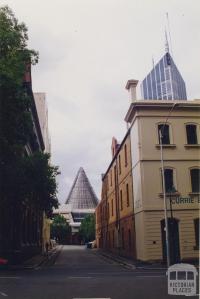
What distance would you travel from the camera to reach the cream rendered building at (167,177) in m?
29.1

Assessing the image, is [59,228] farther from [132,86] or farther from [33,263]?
[132,86]

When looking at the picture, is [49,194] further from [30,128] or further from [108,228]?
[108,228]

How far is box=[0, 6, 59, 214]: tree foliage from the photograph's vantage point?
21.5m

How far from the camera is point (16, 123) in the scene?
928 inches

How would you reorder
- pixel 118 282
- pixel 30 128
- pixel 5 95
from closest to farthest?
pixel 118 282
pixel 5 95
pixel 30 128

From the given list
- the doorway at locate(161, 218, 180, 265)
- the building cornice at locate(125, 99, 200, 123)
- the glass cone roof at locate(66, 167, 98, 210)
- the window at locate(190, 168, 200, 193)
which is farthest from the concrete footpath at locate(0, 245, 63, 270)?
the glass cone roof at locate(66, 167, 98, 210)

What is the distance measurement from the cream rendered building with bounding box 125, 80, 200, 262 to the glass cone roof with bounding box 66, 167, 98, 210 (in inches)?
5072

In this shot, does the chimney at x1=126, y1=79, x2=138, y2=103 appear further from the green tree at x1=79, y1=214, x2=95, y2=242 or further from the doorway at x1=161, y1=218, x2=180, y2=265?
the green tree at x1=79, y1=214, x2=95, y2=242

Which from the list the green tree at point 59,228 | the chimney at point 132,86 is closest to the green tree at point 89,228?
the green tree at point 59,228

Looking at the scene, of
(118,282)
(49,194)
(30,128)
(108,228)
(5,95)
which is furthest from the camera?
(108,228)

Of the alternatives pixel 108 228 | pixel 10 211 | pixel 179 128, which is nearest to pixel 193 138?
pixel 179 128

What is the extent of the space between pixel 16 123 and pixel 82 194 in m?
143

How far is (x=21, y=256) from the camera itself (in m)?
32.3

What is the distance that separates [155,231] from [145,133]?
7204 millimetres
